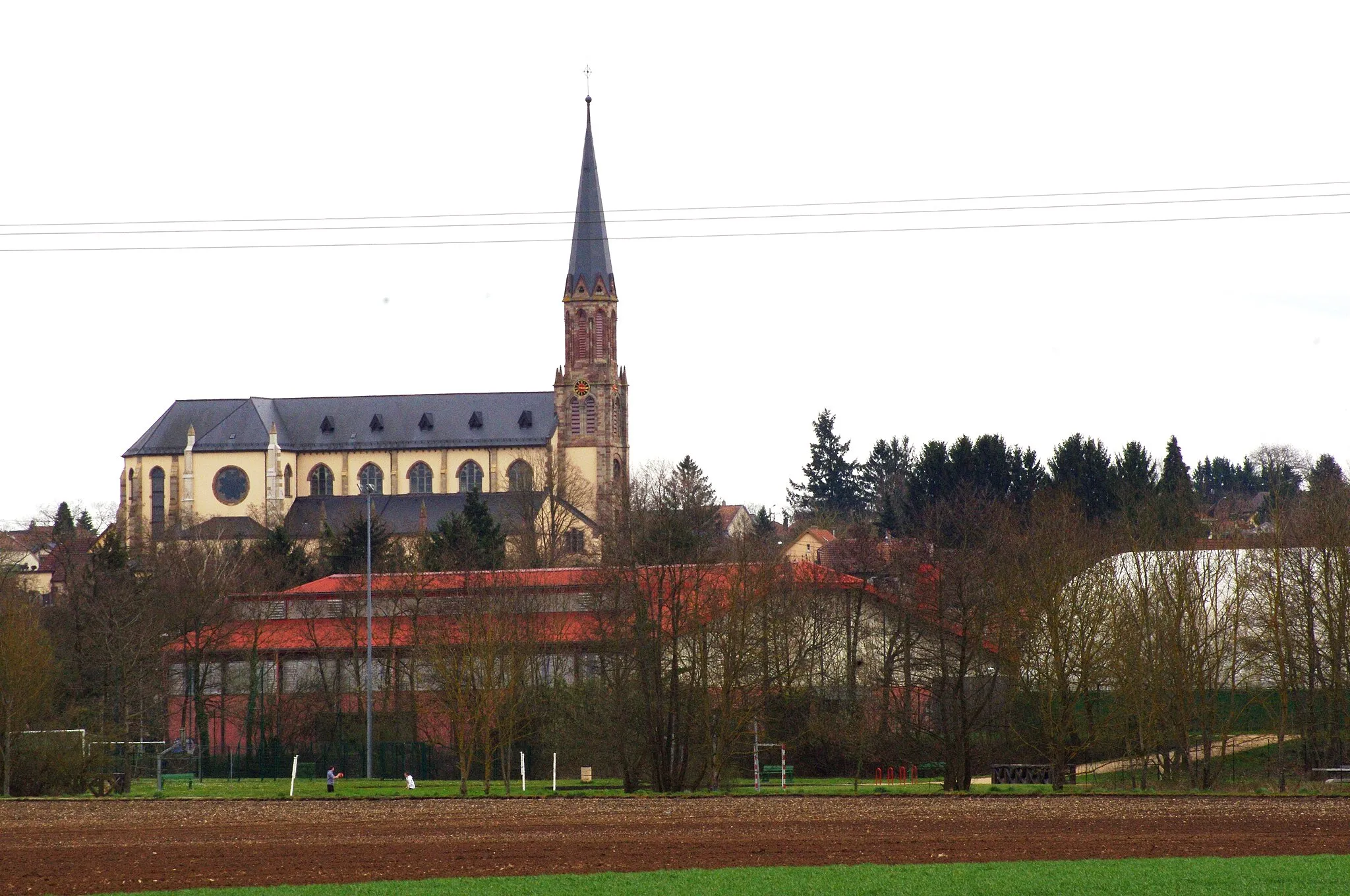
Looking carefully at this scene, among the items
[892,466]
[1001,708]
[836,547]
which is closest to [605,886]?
[1001,708]

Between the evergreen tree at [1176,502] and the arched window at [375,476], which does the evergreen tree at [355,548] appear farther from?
the arched window at [375,476]

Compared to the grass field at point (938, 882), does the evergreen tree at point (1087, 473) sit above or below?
above

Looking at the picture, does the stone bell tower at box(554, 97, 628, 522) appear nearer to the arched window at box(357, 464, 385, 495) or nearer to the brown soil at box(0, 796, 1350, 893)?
the arched window at box(357, 464, 385, 495)

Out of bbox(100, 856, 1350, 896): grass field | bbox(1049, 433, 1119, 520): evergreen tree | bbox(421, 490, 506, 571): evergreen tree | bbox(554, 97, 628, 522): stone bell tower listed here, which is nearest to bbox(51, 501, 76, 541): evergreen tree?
bbox(421, 490, 506, 571): evergreen tree

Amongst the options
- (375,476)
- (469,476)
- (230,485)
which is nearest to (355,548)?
(469,476)

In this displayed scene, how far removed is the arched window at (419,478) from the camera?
143 meters

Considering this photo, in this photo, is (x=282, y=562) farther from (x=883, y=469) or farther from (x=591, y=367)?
(x=883, y=469)

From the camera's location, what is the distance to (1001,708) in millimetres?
48562

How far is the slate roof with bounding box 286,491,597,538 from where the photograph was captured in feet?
415

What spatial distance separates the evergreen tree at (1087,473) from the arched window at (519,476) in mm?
43169

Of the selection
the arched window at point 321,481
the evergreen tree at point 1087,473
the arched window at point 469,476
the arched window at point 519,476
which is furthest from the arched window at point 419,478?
the evergreen tree at point 1087,473

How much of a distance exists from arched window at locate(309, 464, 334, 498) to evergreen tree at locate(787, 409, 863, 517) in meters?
41.4

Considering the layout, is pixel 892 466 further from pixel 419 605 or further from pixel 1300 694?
pixel 1300 694

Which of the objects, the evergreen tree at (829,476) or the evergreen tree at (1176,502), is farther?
the evergreen tree at (829,476)
